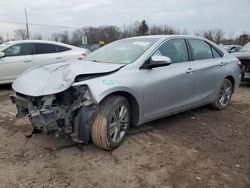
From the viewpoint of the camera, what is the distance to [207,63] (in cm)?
575

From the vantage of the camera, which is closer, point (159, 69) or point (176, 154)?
point (176, 154)

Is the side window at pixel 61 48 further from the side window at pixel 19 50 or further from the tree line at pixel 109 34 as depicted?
the tree line at pixel 109 34

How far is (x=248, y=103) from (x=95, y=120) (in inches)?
196

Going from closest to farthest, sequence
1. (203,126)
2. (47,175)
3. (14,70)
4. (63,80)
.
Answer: (47,175) → (63,80) → (203,126) → (14,70)

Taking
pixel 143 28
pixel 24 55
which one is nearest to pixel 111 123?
pixel 24 55

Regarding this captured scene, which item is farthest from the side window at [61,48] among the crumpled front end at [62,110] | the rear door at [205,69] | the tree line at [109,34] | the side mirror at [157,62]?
the tree line at [109,34]

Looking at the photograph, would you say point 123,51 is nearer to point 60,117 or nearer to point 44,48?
point 60,117

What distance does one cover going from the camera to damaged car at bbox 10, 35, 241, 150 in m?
3.76

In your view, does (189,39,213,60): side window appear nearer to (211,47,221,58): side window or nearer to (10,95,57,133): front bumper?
(211,47,221,58): side window

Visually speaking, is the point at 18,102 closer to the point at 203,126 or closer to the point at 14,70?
the point at 203,126

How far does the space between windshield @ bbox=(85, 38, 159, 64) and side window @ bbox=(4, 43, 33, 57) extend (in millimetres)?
4159

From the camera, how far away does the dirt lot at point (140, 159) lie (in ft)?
11.1

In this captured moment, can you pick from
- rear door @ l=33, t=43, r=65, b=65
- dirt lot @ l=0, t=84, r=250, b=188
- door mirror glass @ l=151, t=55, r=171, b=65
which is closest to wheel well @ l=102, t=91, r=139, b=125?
dirt lot @ l=0, t=84, r=250, b=188

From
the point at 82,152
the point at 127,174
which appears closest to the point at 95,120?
the point at 82,152
